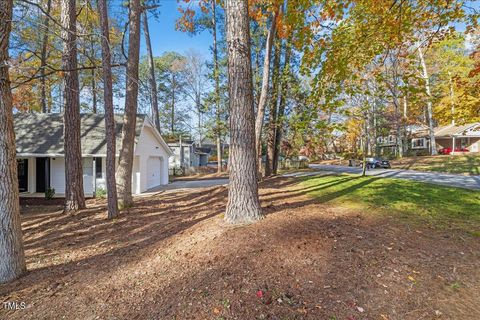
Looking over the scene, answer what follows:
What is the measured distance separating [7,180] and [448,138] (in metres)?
42.3

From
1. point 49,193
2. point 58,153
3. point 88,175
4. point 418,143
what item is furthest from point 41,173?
point 418,143

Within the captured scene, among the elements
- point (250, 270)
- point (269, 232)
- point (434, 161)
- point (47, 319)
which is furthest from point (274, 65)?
point (434, 161)

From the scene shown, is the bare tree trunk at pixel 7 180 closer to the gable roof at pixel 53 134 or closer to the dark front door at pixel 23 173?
the gable roof at pixel 53 134

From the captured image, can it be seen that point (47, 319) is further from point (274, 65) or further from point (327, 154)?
point (327, 154)

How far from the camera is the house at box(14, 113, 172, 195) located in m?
12.1

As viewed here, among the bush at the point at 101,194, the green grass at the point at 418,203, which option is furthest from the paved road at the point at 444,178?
the bush at the point at 101,194

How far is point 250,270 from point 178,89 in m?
33.5

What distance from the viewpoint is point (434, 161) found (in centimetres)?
2155

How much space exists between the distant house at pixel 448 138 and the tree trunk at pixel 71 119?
3415cm

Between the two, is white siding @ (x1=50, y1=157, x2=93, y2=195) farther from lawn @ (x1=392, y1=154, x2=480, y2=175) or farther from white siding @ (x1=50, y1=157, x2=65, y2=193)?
lawn @ (x1=392, y1=154, x2=480, y2=175)

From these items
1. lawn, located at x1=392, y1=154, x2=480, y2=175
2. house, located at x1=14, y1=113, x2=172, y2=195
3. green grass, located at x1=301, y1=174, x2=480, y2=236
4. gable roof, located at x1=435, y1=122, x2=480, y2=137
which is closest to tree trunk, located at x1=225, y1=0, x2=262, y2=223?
green grass, located at x1=301, y1=174, x2=480, y2=236

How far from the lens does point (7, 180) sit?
3.58 m

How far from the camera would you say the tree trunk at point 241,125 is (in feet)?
14.3

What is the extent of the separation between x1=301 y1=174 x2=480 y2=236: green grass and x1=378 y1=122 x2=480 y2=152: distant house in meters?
25.4
